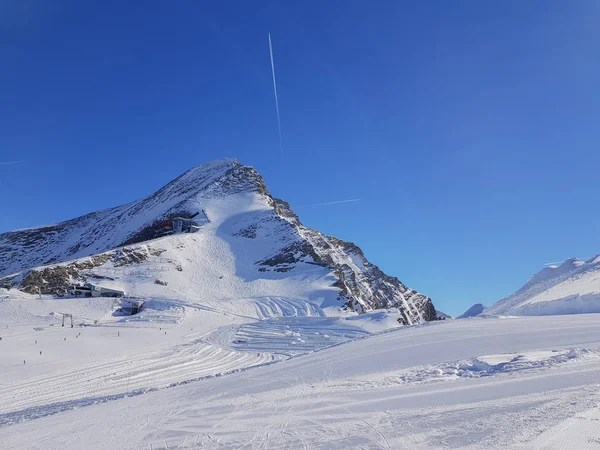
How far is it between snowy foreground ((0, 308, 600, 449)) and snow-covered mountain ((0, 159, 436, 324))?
27000mm

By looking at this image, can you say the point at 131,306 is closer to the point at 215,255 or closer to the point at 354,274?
the point at 215,255

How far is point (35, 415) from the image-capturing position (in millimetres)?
9484

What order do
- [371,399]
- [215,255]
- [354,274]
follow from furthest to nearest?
[354,274] < [215,255] < [371,399]

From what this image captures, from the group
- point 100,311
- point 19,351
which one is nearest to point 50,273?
point 100,311

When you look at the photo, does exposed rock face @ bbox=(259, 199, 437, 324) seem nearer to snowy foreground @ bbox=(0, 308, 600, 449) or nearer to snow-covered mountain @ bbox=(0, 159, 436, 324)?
snow-covered mountain @ bbox=(0, 159, 436, 324)

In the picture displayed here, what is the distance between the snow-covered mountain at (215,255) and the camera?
2184 inches

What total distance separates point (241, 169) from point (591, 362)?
98224 mm

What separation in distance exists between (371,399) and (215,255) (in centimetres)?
6329

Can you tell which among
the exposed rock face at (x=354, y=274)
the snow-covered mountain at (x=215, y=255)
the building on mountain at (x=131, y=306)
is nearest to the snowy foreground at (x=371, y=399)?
the snow-covered mountain at (x=215, y=255)

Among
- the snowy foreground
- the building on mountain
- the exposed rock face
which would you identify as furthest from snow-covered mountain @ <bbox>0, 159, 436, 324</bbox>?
the snowy foreground

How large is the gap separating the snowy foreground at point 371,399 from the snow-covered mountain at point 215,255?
88.6ft

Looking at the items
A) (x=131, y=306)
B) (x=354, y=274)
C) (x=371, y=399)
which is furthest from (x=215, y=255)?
(x=371, y=399)

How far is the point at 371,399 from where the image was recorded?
7523mm

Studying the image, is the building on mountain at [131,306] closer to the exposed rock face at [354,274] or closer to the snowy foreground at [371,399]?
the exposed rock face at [354,274]
